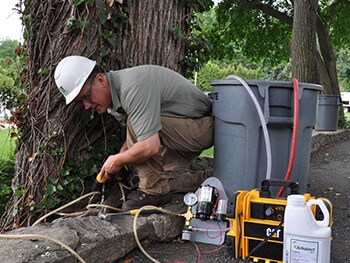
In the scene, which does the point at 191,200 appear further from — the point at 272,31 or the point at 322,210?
the point at 272,31

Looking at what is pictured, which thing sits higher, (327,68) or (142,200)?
(327,68)

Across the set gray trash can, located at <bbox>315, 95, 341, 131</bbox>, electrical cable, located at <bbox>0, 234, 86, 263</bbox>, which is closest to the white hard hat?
electrical cable, located at <bbox>0, 234, 86, 263</bbox>

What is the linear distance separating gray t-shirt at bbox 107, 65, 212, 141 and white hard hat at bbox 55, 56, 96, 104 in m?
0.18

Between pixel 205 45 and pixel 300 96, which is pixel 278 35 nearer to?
pixel 205 45

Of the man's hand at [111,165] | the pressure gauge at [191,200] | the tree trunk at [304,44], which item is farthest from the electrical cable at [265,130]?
the tree trunk at [304,44]

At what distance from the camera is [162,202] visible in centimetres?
311

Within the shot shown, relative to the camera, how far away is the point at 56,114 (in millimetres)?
3234

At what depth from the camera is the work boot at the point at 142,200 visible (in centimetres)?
297

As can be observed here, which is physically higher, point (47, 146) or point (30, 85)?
point (30, 85)

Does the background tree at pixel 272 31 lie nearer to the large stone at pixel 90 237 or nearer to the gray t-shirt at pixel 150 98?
the gray t-shirt at pixel 150 98

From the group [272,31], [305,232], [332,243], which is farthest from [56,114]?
[272,31]

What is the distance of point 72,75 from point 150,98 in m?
0.56

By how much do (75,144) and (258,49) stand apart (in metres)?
11.4

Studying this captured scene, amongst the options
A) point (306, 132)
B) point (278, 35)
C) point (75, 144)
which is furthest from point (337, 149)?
point (278, 35)
